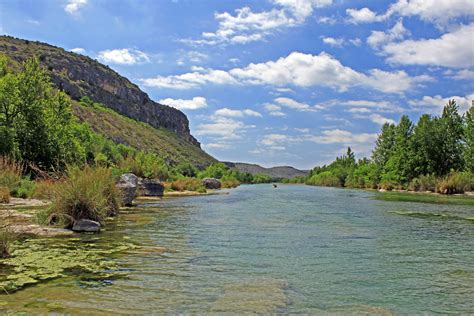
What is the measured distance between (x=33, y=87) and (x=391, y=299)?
139 feet

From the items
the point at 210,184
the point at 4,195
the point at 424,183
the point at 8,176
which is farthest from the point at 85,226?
the point at 210,184

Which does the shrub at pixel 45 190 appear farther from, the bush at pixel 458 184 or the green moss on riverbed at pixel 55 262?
the bush at pixel 458 184

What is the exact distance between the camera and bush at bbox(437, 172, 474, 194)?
67662 mm

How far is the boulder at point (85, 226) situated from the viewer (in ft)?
56.0

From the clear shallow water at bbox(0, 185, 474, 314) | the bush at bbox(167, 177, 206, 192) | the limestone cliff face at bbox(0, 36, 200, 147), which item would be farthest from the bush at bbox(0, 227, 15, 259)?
the limestone cliff face at bbox(0, 36, 200, 147)

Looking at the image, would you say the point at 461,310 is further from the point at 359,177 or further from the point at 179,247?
the point at 359,177

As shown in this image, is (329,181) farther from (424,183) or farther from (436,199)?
(436,199)

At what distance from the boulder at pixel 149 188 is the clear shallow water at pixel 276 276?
28030 mm

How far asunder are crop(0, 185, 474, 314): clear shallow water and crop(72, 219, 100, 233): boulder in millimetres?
786

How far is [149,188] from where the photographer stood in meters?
48.0

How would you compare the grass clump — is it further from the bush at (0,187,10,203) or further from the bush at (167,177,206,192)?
the bush at (0,187,10,203)

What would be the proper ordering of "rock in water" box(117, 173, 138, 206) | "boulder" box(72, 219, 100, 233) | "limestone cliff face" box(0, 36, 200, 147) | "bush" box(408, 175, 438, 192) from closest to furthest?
"boulder" box(72, 219, 100, 233), "rock in water" box(117, 173, 138, 206), "bush" box(408, 175, 438, 192), "limestone cliff face" box(0, 36, 200, 147)

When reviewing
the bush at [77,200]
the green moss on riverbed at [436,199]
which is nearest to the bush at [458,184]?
the green moss on riverbed at [436,199]

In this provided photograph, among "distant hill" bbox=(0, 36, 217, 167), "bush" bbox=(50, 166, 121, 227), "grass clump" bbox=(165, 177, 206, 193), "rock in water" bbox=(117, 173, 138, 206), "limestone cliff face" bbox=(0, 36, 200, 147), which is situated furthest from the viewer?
"limestone cliff face" bbox=(0, 36, 200, 147)
